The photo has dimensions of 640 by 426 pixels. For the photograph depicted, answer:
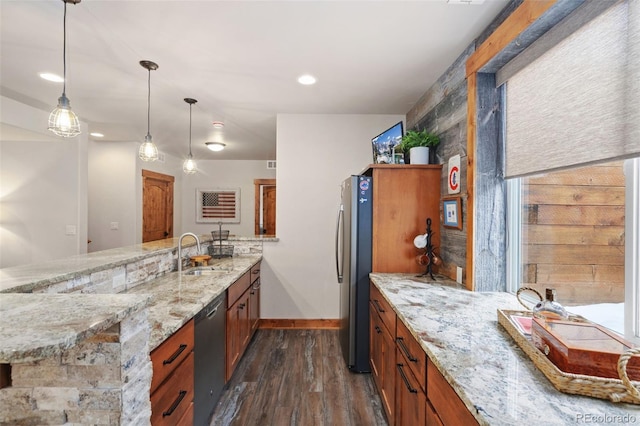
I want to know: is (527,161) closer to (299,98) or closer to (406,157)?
(406,157)

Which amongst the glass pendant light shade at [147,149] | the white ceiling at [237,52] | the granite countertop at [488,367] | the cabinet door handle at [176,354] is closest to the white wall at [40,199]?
the white ceiling at [237,52]

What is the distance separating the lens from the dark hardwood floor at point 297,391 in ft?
6.55

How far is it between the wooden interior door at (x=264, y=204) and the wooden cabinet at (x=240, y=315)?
346 centimetres

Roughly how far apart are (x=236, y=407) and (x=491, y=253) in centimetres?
207

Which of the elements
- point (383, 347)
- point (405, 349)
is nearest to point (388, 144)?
point (383, 347)

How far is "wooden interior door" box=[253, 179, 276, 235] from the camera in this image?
6.74 m

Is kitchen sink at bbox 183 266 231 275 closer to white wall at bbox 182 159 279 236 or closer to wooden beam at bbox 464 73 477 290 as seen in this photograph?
wooden beam at bbox 464 73 477 290

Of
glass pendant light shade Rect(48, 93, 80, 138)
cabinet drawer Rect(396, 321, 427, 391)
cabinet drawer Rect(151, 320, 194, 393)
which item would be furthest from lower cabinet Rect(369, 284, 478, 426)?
glass pendant light shade Rect(48, 93, 80, 138)

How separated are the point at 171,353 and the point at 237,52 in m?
1.95

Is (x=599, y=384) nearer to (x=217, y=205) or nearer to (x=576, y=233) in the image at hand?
(x=576, y=233)

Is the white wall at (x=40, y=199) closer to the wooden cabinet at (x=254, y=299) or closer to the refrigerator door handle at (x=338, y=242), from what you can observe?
the wooden cabinet at (x=254, y=299)

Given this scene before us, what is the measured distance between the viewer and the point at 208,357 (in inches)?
70.9

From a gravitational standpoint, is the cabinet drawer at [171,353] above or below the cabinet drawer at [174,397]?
above

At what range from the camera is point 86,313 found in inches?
28.5
